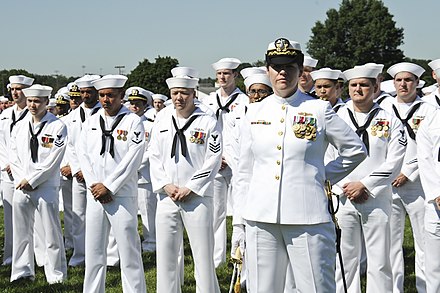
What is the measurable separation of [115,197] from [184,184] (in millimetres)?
767

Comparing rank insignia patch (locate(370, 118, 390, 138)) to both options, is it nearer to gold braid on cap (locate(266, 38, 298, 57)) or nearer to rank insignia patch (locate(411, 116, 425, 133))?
rank insignia patch (locate(411, 116, 425, 133))

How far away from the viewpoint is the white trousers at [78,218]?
1121cm

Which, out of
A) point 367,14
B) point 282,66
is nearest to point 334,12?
point 367,14

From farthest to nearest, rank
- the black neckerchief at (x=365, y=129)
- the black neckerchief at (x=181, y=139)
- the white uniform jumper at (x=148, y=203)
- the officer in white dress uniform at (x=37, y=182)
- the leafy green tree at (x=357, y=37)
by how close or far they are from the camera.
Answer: the leafy green tree at (x=357, y=37)
the white uniform jumper at (x=148, y=203)
the officer in white dress uniform at (x=37, y=182)
the black neckerchief at (x=181, y=139)
the black neckerchief at (x=365, y=129)

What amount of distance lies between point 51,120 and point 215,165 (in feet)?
9.66

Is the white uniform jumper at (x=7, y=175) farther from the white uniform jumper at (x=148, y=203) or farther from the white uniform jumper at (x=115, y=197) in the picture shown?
the white uniform jumper at (x=115, y=197)

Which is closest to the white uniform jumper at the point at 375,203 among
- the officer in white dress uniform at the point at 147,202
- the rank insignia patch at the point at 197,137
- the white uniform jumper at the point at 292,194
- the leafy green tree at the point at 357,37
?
the rank insignia patch at the point at 197,137

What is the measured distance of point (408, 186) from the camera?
8.80m

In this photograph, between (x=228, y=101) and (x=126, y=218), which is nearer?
(x=126, y=218)

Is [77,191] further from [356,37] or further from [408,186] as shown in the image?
[356,37]

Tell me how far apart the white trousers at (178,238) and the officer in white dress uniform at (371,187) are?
144 centimetres

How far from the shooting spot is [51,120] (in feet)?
32.4

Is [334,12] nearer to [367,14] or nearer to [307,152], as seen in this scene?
[367,14]

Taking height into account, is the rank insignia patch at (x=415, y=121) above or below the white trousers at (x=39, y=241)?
above
